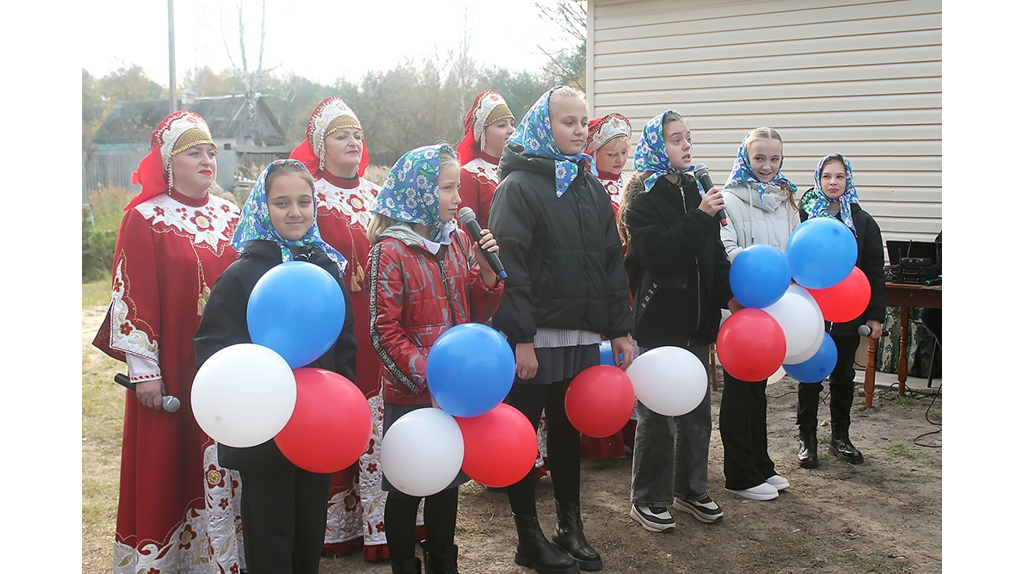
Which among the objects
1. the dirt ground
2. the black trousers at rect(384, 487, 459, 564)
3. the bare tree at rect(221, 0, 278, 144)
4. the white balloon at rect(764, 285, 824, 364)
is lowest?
the dirt ground

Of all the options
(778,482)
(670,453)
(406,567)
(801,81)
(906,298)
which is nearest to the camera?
(406,567)

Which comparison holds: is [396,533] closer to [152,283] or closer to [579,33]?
[152,283]

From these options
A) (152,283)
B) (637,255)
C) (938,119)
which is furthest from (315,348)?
(938,119)

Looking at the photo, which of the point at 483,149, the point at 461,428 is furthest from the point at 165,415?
the point at 483,149

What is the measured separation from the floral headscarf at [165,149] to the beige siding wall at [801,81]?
5504mm

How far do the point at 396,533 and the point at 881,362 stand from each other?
5.62 metres

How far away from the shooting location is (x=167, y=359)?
119 inches

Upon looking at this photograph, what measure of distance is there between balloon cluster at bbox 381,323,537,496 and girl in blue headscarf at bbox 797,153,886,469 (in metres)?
2.75

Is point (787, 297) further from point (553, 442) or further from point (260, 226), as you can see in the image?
point (260, 226)

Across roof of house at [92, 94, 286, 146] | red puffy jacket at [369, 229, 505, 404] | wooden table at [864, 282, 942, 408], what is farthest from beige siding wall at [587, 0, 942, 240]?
roof of house at [92, 94, 286, 146]

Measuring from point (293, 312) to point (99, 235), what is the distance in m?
13.0

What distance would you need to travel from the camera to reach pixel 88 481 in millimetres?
4629

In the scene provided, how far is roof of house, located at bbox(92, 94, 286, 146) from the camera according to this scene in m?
19.6

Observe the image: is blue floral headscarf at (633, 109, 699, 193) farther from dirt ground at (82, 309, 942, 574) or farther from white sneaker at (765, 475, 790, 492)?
white sneaker at (765, 475, 790, 492)
